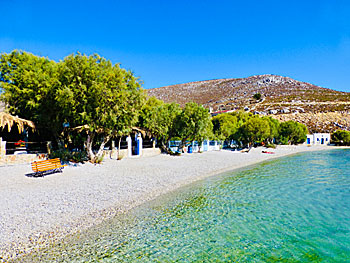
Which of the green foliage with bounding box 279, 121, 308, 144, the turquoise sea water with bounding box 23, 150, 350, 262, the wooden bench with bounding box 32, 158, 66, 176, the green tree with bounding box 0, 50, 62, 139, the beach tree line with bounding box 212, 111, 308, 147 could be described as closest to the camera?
the turquoise sea water with bounding box 23, 150, 350, 262

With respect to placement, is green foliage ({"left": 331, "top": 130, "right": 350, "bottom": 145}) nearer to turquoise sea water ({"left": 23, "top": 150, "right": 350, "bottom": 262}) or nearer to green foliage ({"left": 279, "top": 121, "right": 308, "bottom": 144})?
green foliage ({"left": 279, "top": 121, "right": 308, "bottom": 144})

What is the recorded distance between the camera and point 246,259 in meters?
5.76

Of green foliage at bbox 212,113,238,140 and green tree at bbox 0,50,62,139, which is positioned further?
green foliage at bbox 212,113,238,140

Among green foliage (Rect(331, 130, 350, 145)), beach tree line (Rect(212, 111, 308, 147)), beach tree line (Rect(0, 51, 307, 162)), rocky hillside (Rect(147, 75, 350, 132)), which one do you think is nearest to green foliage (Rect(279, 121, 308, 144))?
beach tree line (Rect(212, 111, 308, 147))

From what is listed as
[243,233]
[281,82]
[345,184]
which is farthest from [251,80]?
[243,233]

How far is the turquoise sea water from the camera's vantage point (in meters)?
5.87

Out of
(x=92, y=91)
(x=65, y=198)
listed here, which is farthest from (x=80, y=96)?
(x=65, y=198)

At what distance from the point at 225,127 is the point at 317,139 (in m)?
44.3

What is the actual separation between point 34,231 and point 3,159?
12002 mm

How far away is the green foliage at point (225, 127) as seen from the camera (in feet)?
136

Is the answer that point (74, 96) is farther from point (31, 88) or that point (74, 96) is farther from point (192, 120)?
point (192, 120)

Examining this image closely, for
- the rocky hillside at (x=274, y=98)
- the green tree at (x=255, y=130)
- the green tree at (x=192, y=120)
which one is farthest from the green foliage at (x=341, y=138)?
the green tree at (x=192, y=120)

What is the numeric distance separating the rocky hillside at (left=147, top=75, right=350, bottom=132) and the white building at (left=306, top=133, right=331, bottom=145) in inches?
357

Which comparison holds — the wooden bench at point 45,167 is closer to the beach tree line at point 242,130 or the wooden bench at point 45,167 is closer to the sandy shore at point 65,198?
the sandy shore at point 65,198
